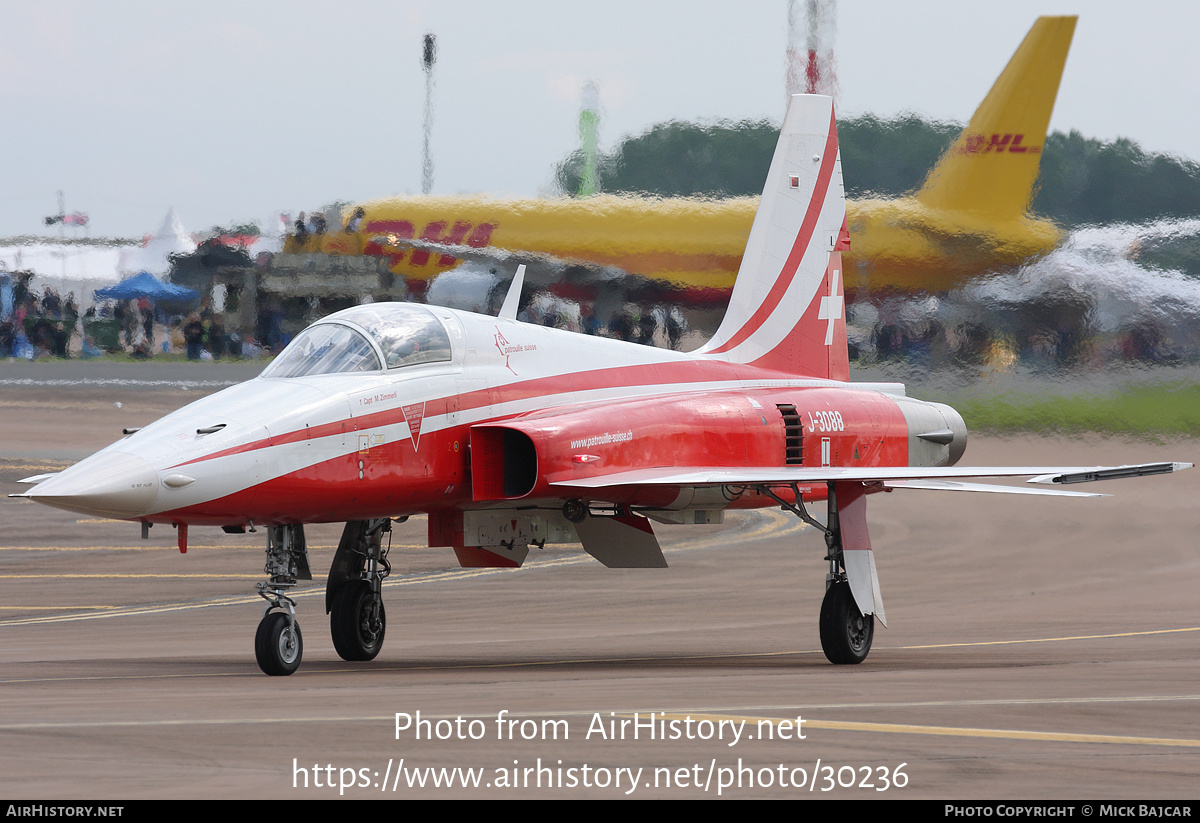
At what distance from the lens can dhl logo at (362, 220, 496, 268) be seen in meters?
31.3

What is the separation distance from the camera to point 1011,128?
27.8 meters

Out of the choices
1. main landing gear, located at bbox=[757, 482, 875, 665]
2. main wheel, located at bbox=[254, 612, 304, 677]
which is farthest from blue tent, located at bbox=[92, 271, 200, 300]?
main wheel, located at bbox=[254, 612, 304, 677]

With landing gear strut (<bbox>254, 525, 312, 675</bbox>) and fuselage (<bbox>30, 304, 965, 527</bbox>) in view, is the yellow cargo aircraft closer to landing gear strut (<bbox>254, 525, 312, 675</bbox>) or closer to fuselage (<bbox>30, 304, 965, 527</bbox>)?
fuselage (<bbox>30, 304, 965, 527</bbox>)

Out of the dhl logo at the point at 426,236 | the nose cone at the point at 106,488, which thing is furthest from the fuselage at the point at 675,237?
the nose cone at the point at 106,488

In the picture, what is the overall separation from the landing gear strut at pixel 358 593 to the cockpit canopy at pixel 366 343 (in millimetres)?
1949

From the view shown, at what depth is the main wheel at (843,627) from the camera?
1304cm

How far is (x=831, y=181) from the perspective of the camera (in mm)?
17266

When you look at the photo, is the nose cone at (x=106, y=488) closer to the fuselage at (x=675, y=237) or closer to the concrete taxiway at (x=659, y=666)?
the concrete taxiway at (x=659, y=666)

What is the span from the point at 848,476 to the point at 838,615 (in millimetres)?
1262

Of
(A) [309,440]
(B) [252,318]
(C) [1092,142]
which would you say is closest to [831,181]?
(A) [309,440]

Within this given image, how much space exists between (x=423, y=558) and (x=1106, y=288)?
11.7 meters

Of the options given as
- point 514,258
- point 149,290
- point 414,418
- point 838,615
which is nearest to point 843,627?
point 838,615

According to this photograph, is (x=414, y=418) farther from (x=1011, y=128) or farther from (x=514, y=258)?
(x=514, y=258)
